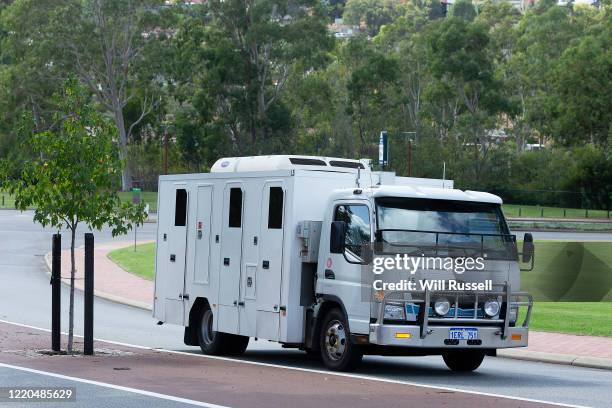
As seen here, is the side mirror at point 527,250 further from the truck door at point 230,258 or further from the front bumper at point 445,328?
the truck door at point 230,258

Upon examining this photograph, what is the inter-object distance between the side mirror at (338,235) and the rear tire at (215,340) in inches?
128

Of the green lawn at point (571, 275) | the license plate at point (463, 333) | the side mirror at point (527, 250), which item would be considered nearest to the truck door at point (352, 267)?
the license plate at point (463, 333)

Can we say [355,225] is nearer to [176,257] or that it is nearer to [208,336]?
[208,336]

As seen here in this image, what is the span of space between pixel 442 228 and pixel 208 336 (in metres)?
4.65

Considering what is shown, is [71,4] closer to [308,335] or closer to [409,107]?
[409,107]

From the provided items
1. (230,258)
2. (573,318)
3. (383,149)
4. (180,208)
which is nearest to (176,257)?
(180,208)

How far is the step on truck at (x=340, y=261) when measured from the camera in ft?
52.2

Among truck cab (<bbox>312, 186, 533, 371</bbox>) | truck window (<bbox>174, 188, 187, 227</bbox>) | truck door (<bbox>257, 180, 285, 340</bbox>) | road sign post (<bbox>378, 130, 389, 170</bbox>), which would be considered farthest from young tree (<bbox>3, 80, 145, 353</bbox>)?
road sign post (<bbox>378, 130, 389, 170</bbox>)

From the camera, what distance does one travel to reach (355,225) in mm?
16438

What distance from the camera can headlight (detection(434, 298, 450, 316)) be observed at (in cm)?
1586

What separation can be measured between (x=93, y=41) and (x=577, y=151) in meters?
33.8

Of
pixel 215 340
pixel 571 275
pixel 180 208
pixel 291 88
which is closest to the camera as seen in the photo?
pixel 215 340

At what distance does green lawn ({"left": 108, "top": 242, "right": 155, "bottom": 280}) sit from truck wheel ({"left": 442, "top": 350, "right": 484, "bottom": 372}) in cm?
1977

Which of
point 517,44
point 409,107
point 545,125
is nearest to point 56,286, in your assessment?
point 545,125
